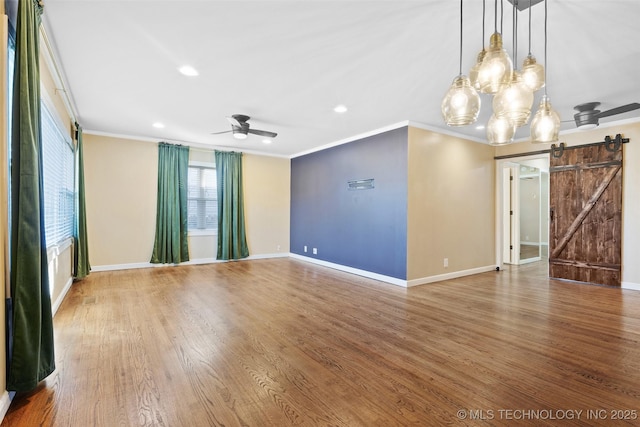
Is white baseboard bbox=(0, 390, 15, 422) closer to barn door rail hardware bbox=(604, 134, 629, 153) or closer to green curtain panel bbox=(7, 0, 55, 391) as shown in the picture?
green curtain panel bbox=(7, 0, 55, 391)

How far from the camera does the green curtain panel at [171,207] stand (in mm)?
6254

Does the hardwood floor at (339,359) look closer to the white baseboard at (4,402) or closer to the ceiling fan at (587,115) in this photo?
the white baseboard at (4,402)

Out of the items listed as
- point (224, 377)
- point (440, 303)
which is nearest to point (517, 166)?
point (440, 303)

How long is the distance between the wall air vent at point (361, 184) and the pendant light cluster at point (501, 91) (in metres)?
3.35

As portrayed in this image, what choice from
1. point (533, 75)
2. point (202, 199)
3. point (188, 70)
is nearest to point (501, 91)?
point (533, 75)

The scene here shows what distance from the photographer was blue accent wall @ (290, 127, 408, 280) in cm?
500

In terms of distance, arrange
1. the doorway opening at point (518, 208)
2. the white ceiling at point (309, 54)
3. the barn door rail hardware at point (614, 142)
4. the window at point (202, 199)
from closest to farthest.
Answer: the white ceiling at point (309, 54) → the barn door rail hardware at point (614, 142) → the doorway opening at point (518, 208) → the window at point (202, 199)

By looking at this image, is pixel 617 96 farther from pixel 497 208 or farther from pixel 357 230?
pixel 357 230

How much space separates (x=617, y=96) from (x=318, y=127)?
3.95 m

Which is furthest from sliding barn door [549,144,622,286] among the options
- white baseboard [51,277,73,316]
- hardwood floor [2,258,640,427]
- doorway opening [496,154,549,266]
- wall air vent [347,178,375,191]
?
white baseboard [51,277,73,316]

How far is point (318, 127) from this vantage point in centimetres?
530

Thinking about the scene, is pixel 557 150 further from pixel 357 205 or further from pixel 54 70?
pixel 54 70

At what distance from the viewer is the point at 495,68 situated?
1757 millimetres

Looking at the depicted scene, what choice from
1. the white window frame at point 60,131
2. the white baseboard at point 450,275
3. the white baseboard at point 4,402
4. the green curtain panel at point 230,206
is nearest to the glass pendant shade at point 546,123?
the white baseboard at point 450,275
